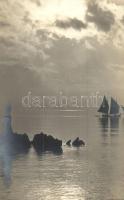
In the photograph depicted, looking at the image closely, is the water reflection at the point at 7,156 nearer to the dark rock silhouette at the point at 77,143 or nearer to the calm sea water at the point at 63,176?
the calm sea water at the point at 63,176

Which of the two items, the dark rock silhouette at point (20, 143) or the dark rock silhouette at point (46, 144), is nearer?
the dark rock silhouette at point (20, 143)

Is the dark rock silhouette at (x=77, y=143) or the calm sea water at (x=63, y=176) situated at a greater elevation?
the dark rock silhouette at (x=77, y=143)

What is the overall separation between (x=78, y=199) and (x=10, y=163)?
21.4 metres

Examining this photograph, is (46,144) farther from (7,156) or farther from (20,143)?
(7,156)

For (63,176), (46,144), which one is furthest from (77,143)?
(63,176)

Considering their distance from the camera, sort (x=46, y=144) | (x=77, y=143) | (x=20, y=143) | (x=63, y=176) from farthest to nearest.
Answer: (x=77, y=143)
(x=20, y=143)
(x=46, y=144)
(x=63, y=176)

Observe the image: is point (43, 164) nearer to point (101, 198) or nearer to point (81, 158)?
point (81, 158)

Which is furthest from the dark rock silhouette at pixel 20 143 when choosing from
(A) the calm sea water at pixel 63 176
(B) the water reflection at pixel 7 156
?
(A) the calm sea water at pixel 63 176

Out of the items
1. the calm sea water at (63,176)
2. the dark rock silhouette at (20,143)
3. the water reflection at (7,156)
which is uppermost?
the dark rock silhouette at (20,143)

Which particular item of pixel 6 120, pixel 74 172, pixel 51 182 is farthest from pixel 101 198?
pixel 6 120

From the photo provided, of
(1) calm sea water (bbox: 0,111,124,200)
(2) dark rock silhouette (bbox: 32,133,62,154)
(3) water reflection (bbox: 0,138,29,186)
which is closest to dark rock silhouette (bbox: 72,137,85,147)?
(2) dark rock silhouette (bbox: 32,133,62,154)

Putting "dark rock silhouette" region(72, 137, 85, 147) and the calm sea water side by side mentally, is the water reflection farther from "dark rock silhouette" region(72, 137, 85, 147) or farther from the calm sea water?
"dark rock silhouette" region(72, 137, 85, 147)

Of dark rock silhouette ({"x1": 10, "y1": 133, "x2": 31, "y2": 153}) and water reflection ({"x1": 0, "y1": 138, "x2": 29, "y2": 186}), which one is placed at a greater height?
dark rock silhouette ({"x1": 10, "y1": 133, "x2": 31, "y2": 153})

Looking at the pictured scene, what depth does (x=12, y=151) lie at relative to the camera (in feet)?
240
